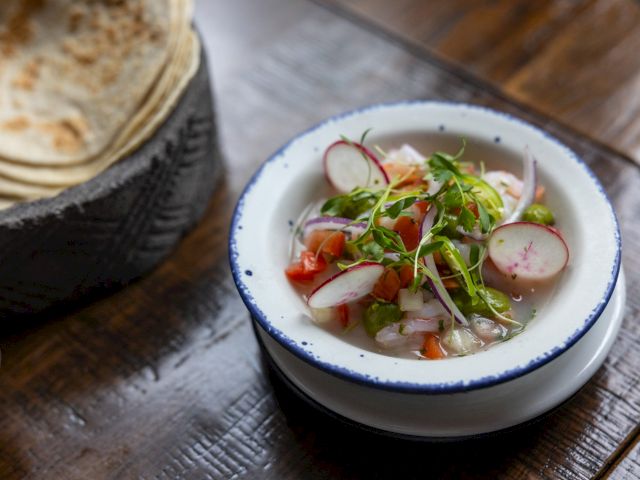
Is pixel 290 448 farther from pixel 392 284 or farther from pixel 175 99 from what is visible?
pixel 175 99

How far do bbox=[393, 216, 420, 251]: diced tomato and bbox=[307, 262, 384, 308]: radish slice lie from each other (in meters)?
0.13

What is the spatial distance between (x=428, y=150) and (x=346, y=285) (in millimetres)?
553

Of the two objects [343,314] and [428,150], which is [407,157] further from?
[343,314]

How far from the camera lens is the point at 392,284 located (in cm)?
161

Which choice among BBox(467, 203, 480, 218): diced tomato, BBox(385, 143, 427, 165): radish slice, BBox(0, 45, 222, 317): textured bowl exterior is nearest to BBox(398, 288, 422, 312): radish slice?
BBox(467, 203, 480, 218): diced tomato

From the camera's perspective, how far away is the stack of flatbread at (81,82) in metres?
1.95

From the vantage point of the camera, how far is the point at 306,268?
1705 millimetres

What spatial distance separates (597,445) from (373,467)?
18.2 inches

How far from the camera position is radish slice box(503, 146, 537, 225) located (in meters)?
1.73

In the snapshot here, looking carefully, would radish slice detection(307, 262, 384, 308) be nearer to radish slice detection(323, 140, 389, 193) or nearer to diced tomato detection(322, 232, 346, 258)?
diced tomato detection(322, 232, 346, 258)

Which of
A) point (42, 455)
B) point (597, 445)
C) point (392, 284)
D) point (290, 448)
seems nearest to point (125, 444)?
point (42, 455)

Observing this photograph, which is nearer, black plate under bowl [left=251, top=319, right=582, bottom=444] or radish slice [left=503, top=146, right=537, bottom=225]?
black plate under bowl [left=251, top=319, right=582, bottom=444]

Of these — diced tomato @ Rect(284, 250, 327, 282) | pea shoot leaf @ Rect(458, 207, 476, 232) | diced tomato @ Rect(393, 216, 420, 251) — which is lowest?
diced tomato @ Rect(284, 250, 327, 282)

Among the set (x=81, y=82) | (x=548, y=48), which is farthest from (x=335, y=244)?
(x=548, y=48)
